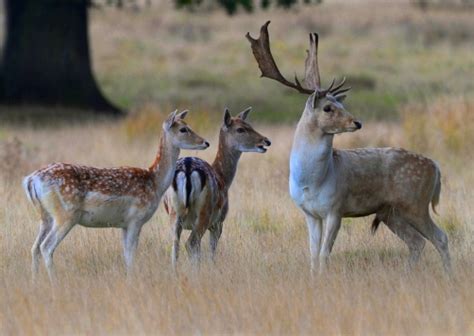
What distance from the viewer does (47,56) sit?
74.3 feet

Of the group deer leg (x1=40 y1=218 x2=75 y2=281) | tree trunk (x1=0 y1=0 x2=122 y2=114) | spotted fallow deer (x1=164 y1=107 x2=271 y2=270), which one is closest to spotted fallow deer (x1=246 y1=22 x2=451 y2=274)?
spotted fallow deer (x1=164 y1=107 x2=271 y2=270)

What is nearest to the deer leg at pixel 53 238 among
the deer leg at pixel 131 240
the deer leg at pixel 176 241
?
the deer leg at pixel 131 240

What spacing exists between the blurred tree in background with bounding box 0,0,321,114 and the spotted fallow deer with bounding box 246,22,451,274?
42.9 ft

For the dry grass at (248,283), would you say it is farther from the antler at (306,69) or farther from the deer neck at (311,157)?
the antler at (306,69)

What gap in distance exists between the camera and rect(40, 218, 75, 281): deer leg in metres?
8.74

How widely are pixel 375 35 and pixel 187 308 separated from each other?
3250cm

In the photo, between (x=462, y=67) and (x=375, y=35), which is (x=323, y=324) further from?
(x=375, y=35)

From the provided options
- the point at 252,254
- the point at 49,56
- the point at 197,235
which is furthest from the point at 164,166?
the point at 49,56

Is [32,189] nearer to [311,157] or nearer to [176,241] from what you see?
[176,241]

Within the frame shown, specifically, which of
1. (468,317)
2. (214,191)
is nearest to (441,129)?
(214,191)

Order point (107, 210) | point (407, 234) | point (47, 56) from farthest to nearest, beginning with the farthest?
point (47, 56)
point (407, 234)
point (107, 210)

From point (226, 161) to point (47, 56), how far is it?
12911 millimetres

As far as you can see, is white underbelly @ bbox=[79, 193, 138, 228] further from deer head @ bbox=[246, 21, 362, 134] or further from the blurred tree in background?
the blurred tree in background

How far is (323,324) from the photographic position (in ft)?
Result: 23.3
